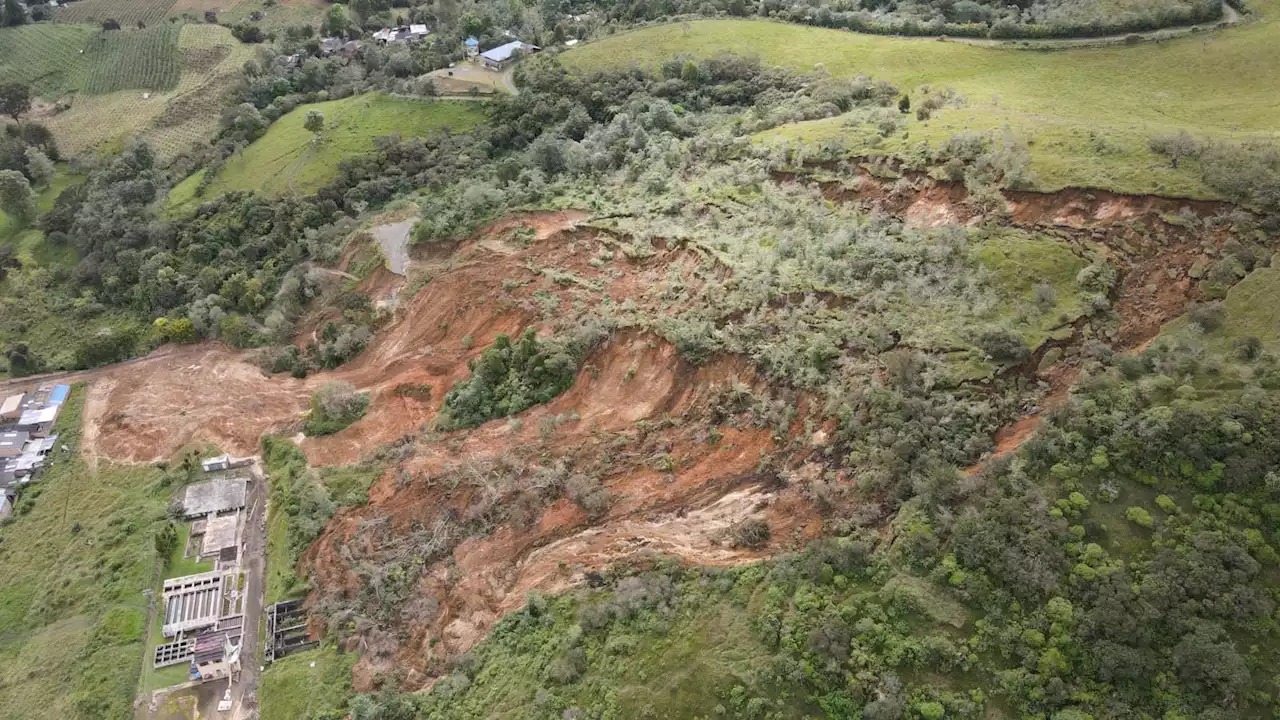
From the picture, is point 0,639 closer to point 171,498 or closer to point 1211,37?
point 171,498

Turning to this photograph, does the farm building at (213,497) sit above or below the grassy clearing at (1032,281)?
below

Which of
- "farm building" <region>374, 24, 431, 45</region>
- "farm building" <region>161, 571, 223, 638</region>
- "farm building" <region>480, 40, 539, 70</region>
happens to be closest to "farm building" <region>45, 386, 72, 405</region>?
"farm building" <region>161, 571, 223, 638</region>

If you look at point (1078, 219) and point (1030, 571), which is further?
point (1078, 219)

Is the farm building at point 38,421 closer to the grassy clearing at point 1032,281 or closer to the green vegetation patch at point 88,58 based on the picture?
the green vegetation patch at point 88,58

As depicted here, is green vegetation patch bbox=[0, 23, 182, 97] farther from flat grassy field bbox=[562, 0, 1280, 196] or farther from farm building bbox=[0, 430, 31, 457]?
farm building bbox=[0, 430, 31, 457]

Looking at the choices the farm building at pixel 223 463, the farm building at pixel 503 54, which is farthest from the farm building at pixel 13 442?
the farm building at pixel 503 54

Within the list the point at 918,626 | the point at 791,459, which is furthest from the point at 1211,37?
the point at 918,626

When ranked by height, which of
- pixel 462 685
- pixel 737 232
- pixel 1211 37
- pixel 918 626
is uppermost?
pixel 1211 37

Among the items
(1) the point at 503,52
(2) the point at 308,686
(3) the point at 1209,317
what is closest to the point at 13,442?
(2) the point at 308,686
